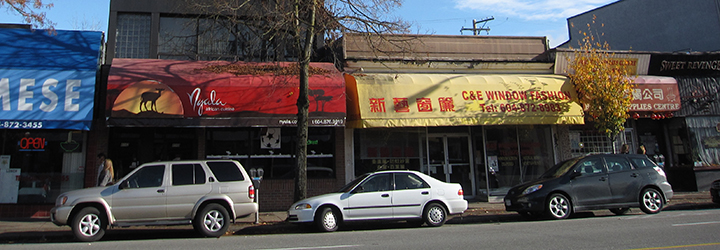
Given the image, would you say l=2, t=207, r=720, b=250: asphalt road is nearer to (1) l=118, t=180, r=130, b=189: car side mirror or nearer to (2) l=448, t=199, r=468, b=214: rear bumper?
(2) l=448, t=199, r=468, b=214: rear bumper

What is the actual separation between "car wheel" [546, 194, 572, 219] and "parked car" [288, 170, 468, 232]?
2.16 meters

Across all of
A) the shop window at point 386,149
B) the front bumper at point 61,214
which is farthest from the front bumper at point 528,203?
the front bumper at point 61,214

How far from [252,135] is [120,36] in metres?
5.45

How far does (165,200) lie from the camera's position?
910cm

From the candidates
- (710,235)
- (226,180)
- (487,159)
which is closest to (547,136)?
(487,159)

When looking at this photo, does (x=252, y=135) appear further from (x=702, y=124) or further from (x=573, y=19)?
(x=573, y=19)

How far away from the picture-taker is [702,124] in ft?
53.5

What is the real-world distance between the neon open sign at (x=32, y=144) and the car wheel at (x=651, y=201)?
16.2 m

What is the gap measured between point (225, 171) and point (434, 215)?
4.81 meters

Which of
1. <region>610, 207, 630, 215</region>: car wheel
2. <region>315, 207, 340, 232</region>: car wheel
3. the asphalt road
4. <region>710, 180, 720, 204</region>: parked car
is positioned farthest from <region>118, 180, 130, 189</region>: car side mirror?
<region>710, 180, 720, 204</region>: parked car

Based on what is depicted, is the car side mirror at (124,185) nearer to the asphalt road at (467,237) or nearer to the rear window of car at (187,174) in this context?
the rear window of car at (187,174)

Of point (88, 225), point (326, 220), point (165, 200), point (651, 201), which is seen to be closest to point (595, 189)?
point (651, 201)

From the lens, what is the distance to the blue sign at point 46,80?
36.8 feet

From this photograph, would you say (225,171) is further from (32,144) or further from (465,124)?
(465,124)
